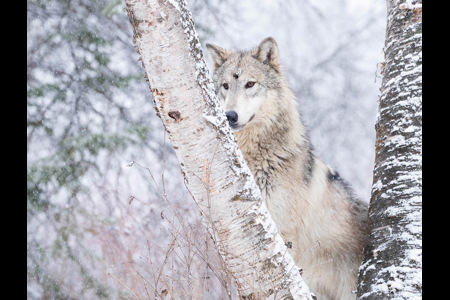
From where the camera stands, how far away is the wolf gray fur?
3.31m

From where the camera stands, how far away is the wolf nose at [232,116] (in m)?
3.38

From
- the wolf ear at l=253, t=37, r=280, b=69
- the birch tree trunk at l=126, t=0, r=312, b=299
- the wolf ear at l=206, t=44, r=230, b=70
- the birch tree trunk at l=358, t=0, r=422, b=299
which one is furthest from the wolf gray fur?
the birch tree trunk at l=126, t=0, r=312, b=299

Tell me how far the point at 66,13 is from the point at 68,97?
1501mm

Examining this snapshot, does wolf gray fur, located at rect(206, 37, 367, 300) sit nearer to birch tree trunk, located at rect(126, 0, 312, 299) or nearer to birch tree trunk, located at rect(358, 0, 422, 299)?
birch tree trunk, located at rect(358, 0, 422, 299)

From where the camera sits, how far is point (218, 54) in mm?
4008

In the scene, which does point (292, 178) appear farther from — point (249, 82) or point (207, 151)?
point (207, 151)

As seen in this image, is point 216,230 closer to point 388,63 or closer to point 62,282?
point 388,63

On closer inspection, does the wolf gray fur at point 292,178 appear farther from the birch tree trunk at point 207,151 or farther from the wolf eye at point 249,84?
the birch tree trunk at point 207,151

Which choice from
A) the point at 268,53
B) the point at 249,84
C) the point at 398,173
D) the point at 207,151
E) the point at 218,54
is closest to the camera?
the point at 207,151

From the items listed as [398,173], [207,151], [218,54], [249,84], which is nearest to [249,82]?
[249,84]

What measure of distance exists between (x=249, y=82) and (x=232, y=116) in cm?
51

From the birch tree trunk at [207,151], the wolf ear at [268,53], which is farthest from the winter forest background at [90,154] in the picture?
the birch tree trunk at [207,151]

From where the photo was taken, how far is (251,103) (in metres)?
3.58

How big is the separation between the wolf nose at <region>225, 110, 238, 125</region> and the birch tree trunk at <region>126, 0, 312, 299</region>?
4.24ft
